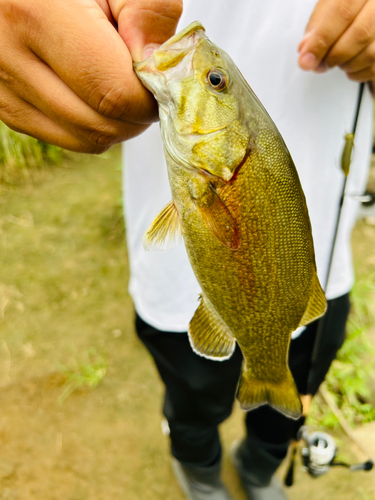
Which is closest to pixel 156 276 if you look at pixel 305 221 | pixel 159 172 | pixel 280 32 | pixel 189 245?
pixel 159 172

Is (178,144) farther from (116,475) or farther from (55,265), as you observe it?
(55,265)

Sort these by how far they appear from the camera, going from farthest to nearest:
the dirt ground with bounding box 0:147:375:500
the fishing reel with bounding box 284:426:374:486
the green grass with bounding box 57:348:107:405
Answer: the green grass with bounding box 57:348:107:405 → the dirt ground with bounding box 0:147:375:500 → the fishing reel with bounding box 284:426:374:486

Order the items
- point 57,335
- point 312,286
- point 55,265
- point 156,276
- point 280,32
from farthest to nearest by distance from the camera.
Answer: point 55,265 < point 57,335 < point 156,276 < point 280,32 < point 312,286

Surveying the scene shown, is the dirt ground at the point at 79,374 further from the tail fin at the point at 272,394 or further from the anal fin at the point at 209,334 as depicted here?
the anal fin at the point at 209,334

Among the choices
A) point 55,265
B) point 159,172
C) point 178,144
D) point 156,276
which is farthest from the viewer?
point 55,265

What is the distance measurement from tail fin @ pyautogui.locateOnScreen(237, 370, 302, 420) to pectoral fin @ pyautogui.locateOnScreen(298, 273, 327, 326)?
231 millimetres

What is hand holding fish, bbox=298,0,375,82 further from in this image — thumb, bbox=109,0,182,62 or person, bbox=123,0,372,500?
thumb, bbox=109,0,182,62

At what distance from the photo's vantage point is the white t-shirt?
1129 mm

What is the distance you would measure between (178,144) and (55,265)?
115 inches

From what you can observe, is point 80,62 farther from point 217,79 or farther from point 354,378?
point 354,378

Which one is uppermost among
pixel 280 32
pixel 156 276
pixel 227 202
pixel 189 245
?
pixel 280 32

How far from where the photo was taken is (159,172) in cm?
127

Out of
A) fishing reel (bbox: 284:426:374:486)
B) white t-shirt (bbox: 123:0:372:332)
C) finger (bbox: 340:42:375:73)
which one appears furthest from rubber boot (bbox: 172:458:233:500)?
finger (bbox: 340:42:375:73)

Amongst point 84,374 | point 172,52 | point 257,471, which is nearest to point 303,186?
point 172,52
